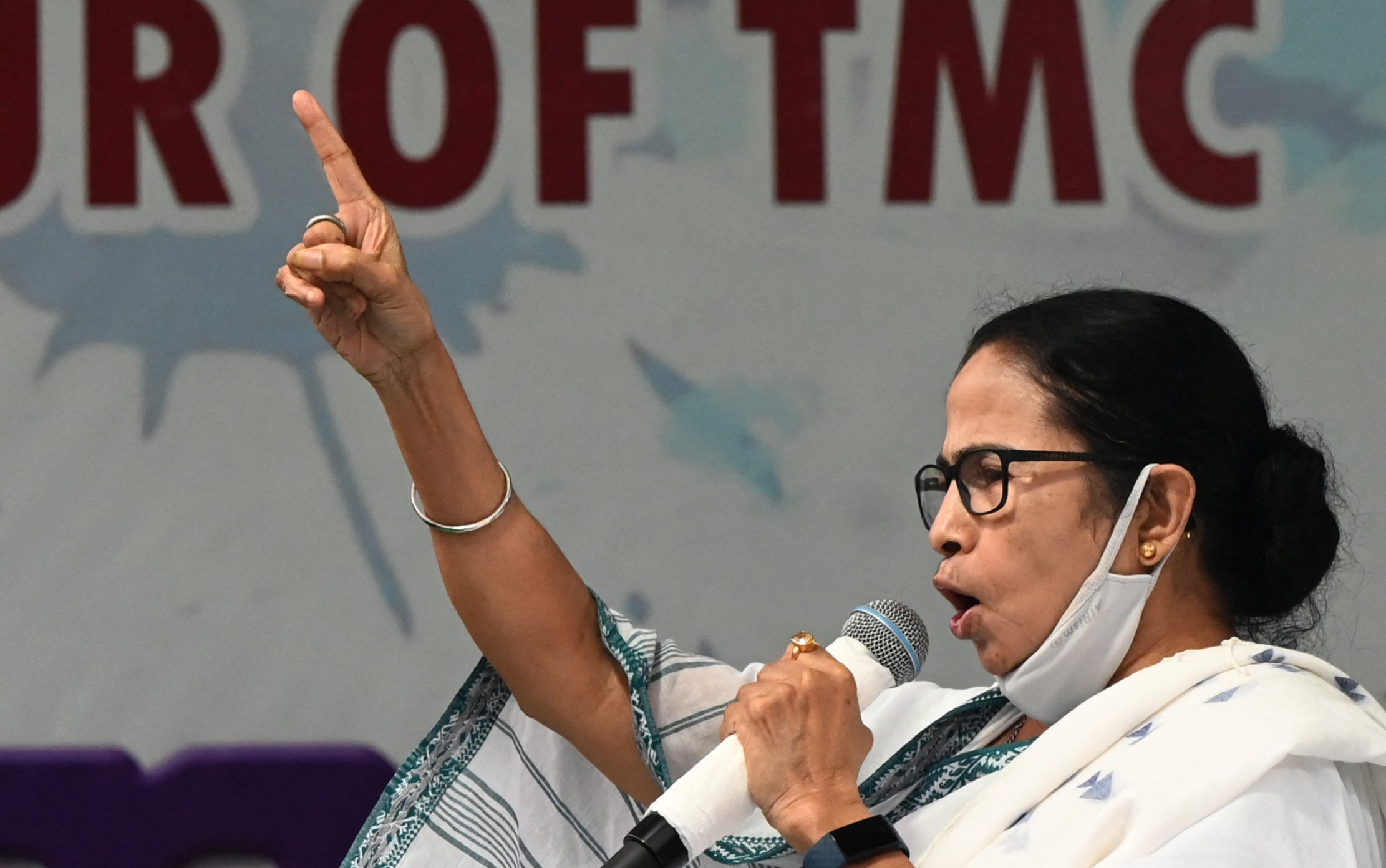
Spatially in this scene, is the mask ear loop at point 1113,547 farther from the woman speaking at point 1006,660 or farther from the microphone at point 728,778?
the microphone at point 728,778

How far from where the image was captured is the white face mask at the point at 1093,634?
4.90ft

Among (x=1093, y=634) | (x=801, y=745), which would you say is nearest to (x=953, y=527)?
(x=1093, y=634)

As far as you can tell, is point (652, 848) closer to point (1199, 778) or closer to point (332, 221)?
point (1199, 778)

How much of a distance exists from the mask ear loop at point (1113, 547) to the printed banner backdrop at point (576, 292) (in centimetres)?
101

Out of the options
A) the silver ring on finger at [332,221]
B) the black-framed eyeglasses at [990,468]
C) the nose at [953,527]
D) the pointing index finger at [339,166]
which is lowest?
the nose at [953,527]

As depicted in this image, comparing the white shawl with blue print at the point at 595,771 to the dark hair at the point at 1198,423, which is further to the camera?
the white shawl with blue print at the point at 595,771

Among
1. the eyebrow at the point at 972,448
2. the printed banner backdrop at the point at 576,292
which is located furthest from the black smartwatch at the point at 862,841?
the printed banner backdrop at the point at 576,292

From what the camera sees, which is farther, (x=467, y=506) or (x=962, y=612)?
(x=467, y=506)

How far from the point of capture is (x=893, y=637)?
147 cm

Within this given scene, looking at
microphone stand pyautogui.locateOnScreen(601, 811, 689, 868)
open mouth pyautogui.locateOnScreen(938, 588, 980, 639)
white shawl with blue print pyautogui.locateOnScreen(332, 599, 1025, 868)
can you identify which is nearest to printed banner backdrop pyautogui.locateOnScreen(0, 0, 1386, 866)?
white shawl with blue print pyautogui.locateOnScreen(332, 599, 1025, 868)

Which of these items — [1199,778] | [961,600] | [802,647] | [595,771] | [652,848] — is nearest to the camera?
[652,848]

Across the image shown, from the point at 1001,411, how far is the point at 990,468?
2.4 inches

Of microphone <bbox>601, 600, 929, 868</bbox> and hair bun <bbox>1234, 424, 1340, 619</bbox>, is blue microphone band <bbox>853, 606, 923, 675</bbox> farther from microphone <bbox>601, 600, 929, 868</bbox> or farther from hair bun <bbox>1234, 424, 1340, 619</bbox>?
hair bun <bbox>1234, 424, 1340, 619</bbox>

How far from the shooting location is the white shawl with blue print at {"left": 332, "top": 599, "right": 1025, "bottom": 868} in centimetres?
169
